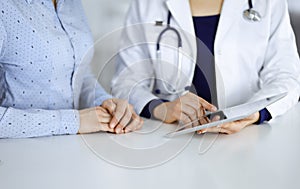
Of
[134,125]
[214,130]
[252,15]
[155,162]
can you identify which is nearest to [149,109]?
[134,125]

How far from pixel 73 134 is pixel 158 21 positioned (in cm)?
54

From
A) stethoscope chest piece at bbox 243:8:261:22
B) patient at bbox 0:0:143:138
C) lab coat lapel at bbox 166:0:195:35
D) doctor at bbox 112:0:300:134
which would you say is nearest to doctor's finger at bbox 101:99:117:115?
patient at bbox 0:0:143:138

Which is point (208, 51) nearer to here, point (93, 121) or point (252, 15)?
point (252, 15)

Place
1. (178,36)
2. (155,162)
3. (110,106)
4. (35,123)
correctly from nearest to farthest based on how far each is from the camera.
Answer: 1. (155,162)
2. (35,123)
3. (110,106)
4. (178,36)

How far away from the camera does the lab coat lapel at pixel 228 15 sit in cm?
141

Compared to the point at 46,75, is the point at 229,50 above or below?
below

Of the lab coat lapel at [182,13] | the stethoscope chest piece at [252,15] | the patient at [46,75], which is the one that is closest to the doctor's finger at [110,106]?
the patient at [46,75]

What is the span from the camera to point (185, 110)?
1.16 metres

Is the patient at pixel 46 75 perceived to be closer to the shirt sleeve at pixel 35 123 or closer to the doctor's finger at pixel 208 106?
the shirt sleeve at pixel 35 123

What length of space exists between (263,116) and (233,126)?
5.3 inches

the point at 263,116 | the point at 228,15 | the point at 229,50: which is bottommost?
the point at 263,116

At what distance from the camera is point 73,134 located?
1.13 m

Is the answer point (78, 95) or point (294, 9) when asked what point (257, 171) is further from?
point (294, 9)

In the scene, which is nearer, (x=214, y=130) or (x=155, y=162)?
(x=155, y=162)
